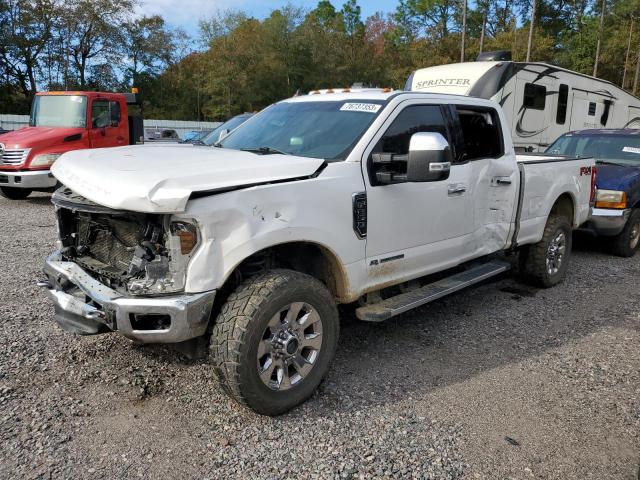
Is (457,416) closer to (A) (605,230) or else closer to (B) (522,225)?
(B) (522,225)

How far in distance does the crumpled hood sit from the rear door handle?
2.10m

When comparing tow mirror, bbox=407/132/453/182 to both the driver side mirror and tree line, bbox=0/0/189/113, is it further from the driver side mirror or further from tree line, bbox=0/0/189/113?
tree line, bbox=0/0/189/113

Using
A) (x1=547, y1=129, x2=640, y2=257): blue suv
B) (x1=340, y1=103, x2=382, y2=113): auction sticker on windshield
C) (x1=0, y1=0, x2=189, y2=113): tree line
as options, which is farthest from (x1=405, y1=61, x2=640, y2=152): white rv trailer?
(x1=0, y1=0, x2=189, y2=113): tree line

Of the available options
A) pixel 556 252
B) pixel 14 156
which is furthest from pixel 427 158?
pixel 14 156

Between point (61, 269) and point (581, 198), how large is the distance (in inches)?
220

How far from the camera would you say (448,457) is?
297 cm

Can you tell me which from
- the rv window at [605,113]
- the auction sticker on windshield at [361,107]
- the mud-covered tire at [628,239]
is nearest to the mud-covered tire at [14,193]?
the auction sticker on windshield at [361,107]

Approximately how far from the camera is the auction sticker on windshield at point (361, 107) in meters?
4.04

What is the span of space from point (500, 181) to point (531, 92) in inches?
361

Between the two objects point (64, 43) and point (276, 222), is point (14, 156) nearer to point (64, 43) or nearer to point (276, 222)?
point (276, 222)

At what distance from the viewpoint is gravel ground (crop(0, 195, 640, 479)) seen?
9.48ft

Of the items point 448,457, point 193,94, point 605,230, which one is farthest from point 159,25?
point 448,457

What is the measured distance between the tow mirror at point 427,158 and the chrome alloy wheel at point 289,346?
112 cm

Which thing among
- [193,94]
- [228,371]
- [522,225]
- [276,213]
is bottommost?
[228,371]
